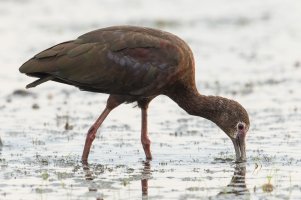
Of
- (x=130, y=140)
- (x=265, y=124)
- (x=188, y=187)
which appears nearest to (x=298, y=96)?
(x=265, y=124)

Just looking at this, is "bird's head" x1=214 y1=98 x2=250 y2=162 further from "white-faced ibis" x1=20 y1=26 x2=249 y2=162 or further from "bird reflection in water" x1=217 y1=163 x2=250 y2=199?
"bird reflection in water" x1=217 y1=163 x2=250 y2=199

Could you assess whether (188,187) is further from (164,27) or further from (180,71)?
(164,27)

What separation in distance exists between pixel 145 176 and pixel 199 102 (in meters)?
1.63

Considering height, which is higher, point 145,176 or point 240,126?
point 240,126

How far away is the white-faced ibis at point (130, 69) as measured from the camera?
35.9 ft

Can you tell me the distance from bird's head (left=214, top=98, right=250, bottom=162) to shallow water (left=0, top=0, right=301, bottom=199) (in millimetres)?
163

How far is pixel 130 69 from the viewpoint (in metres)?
11.0

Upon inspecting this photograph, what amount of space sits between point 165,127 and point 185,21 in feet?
40.2

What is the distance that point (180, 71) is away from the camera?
36.0 ft

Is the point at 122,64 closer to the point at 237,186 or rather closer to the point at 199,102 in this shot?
the point at 199,102

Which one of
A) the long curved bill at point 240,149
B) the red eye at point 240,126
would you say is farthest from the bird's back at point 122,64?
the long curved bill at point 240,149

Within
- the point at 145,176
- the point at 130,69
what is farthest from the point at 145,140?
the point at 145,176

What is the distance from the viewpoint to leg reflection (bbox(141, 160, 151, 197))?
9.27 metres

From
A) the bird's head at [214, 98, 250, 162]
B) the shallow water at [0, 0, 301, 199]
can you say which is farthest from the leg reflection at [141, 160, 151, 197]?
the bird's head at [214, 98, 250, 162]
